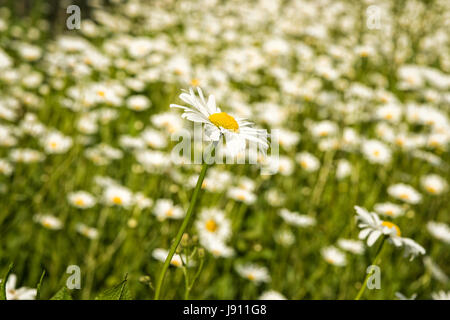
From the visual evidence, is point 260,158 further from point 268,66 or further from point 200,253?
point 268,66

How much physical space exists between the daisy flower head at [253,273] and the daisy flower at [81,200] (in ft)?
2.53

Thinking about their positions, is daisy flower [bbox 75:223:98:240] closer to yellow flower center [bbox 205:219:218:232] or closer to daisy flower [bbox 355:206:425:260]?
yellow flower center [bbox 205:219:218:232]

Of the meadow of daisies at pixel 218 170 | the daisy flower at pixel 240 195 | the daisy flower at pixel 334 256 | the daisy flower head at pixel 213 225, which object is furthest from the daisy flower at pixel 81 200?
the daisy flower at pixel 334 256

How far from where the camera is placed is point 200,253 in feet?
3.14

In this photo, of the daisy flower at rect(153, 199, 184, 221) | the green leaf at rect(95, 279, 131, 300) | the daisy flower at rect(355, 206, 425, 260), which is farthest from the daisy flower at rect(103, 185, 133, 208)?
the daisy flower at rect(355, 206, 425, 260)

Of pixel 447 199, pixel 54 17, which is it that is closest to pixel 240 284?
pixel 447 199

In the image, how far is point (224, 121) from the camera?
801mm

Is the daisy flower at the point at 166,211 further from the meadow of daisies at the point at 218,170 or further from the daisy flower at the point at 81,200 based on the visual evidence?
the daisy flower at the point at 81,200

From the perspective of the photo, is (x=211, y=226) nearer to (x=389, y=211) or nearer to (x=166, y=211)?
(x=166, y=211)

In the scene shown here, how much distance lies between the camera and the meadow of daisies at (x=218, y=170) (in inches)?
66.1

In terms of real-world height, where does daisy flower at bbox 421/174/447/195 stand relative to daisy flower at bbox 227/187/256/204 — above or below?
below

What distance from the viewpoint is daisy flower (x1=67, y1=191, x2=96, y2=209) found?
199 centimetres

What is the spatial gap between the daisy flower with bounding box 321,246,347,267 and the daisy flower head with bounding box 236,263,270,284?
30 cm

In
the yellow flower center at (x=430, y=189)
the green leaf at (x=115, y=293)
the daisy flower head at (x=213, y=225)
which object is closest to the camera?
the green leaf at (x=115, y=293)
